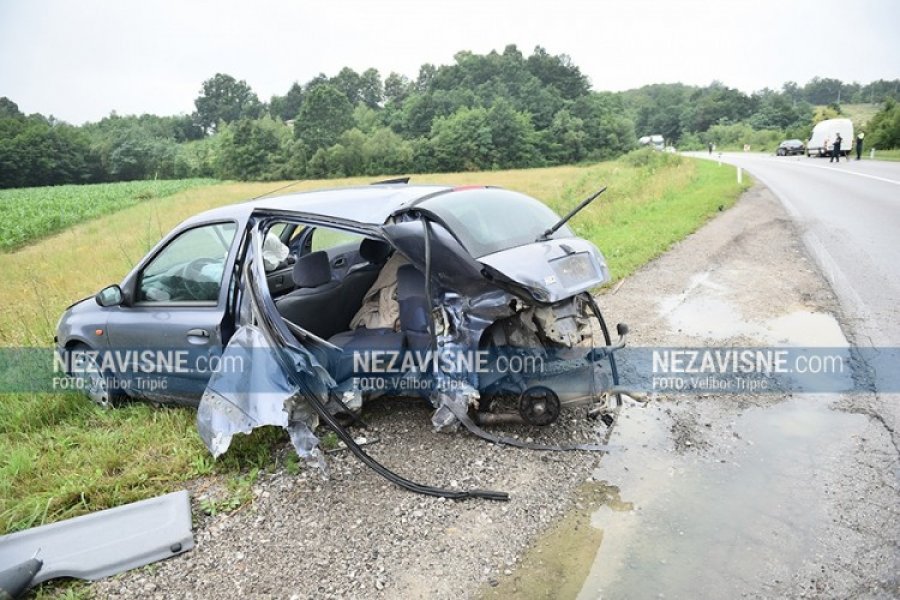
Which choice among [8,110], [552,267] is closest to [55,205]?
[8,110]

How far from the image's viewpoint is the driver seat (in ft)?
13.8

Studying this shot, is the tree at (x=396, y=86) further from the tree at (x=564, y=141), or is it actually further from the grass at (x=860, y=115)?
the grass at (x=860, y=115)

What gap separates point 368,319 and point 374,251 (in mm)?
578

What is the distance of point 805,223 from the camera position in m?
12.0

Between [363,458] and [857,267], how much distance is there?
25.3ft

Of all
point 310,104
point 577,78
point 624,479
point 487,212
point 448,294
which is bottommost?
point 624,479

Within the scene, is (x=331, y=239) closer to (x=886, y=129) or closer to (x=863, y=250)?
(x=863, y=250)

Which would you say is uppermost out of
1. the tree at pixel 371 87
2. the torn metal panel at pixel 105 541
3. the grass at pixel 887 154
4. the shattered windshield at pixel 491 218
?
the tree at pixel 371 87

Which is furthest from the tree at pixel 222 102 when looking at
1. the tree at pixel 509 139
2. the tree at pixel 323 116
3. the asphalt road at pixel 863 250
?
the asphalt road at pixel 863 250

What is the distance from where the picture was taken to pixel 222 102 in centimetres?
10006

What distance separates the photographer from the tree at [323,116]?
174ft

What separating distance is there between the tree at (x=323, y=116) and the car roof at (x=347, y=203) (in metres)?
49.3

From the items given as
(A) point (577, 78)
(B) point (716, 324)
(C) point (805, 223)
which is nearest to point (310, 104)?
(A) point (577, 78)

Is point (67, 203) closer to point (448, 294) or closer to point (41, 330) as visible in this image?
point (41, 330)
